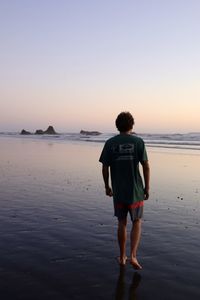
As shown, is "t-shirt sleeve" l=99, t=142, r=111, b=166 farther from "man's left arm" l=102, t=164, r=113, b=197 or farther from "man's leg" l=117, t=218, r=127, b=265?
"man's leg" l=117, t=218, r=127, b=265

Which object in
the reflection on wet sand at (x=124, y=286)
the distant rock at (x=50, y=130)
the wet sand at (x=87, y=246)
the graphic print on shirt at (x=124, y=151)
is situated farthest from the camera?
the distant rock at (x=50, y=130)

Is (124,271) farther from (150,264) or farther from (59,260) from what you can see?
(59,260)

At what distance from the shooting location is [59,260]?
620cm

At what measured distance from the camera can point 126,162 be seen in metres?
6.19

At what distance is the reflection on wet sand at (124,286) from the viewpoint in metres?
5.01

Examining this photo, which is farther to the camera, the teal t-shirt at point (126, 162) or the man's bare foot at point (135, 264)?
the teal t-shirt at point (126, 162)

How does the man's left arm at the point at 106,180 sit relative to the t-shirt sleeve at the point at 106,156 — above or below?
below

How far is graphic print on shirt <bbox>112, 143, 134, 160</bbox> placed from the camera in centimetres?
614

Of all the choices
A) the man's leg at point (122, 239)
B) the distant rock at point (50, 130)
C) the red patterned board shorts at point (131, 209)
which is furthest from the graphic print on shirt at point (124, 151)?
the distant rock at point (50, 130)

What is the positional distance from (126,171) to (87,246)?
5.30ft

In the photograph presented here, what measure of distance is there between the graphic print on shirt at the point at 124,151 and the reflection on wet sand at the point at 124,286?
1612 mm

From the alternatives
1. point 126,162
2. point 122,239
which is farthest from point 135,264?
point 126,162

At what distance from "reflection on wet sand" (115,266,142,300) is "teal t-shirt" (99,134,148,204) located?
1.04 meters

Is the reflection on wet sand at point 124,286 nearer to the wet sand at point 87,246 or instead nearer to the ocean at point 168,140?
the wet sand at point 87,246
